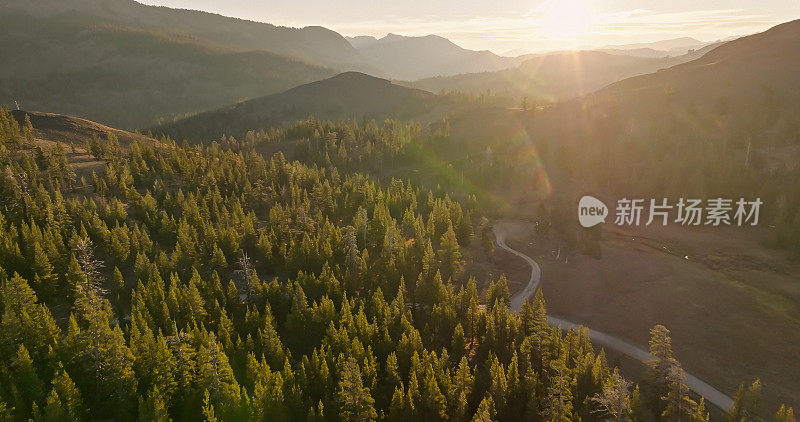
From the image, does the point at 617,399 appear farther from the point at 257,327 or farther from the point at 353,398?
the point at 257,327

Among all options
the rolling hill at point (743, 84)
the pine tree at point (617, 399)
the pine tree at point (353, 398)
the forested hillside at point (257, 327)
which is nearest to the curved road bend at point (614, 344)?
the forested hillside at point (257, 327)

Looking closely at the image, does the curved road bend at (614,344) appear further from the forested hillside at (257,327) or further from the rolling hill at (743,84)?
the rolling hill at (743,84)

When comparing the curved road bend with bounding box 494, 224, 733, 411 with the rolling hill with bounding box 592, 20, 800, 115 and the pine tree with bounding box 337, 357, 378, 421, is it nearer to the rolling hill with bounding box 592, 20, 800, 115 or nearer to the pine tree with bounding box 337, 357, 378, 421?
the pine tree with bounding box 337, 357, 378, 421

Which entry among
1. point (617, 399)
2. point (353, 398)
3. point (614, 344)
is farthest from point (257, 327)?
point (614, 344)

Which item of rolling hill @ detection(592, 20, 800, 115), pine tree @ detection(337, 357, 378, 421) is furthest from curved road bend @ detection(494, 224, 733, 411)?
rolling hill @ detection(592, 20, 800, 115)

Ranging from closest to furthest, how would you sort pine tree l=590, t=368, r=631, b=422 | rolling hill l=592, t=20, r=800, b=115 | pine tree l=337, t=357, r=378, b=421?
pine tree l=590, t=368, r=631, b=422 → pine tree l=337, t=357, r=378, b=421 → rolling hill l=592, t=20, r=800, b=115

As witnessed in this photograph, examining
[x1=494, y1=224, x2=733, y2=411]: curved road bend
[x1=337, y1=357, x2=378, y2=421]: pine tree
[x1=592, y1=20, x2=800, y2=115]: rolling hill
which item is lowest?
[x1=494, y1=224, x2=733, y2=411]: curved road bend

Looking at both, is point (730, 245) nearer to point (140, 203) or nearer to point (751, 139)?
point (751, 139)
